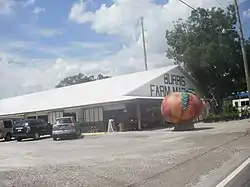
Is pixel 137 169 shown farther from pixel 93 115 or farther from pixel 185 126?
pixel 93 115

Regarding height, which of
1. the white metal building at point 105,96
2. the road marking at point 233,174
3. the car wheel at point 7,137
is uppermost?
the white metal building at point 105,96

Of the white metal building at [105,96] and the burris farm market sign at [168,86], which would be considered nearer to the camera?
the white metal building at [105,96]

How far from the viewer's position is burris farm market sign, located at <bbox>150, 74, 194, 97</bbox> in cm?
3803

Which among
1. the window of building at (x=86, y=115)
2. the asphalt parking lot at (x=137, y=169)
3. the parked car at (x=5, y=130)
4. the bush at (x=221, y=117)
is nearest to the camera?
the asphalt parking lot at (x=137, y=169)

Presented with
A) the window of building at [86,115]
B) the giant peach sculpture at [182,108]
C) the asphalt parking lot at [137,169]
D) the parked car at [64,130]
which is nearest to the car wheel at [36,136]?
the parked car at [64,130]

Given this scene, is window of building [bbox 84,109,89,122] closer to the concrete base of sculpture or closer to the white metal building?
the white metal building

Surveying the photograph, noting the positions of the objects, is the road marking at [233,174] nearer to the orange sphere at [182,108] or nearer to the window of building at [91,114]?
the orange sphere at [182,108]

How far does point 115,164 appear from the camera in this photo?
508 inches

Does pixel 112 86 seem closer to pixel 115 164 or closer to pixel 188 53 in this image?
pixel 188 53

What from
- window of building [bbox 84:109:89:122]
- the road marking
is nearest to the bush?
window of building [bbox 84:109:89:122]

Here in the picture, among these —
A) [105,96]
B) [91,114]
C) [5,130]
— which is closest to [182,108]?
[105,96]

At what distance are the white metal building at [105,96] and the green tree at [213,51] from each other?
Result: 72.6 inches

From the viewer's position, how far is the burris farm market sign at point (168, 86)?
38031 millimetres

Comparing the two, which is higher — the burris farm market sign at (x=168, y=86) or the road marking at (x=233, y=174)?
the burris farm market sign at (x=168, y=86)
